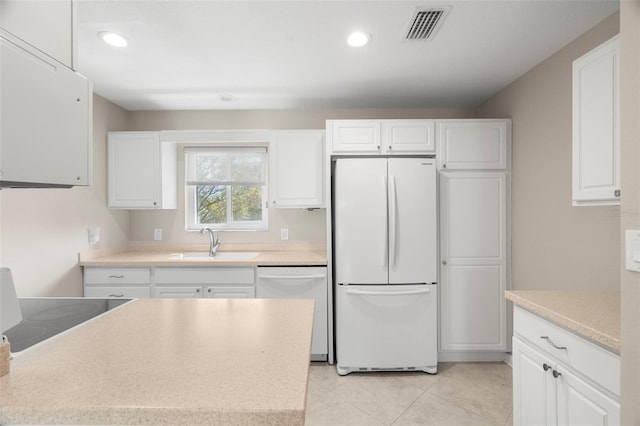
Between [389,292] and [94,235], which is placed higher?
[94,235]

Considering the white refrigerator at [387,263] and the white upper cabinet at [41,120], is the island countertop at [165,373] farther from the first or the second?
the white refrigerator at [387,263]

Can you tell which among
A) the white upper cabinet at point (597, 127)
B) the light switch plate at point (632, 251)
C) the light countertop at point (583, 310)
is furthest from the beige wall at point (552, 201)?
the light switch plate at point (632, 251)

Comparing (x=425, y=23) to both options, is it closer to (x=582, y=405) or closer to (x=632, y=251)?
(x=632, y=251)

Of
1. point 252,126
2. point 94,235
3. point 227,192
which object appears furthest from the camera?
point 227,192

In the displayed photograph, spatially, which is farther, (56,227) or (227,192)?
(227,192)

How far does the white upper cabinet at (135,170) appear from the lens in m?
3.26

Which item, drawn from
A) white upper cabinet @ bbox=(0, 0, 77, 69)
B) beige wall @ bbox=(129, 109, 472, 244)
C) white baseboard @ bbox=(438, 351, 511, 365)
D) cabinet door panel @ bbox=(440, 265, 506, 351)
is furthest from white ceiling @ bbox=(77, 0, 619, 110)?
white baseboard @ bbox=(438, 351, 511, 365)

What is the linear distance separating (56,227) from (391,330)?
275 centimetres

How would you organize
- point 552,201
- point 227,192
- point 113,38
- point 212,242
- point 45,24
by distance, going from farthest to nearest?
point 227,192
point 212,242
point 552,201
point 113,38
point 45,24

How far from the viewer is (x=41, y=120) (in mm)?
932

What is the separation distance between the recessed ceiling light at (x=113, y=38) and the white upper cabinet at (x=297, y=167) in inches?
52.8

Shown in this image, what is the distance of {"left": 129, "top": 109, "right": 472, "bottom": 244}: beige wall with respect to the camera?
3.56 meters

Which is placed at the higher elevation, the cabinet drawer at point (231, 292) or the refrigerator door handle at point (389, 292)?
the refrigerator door handle at point (389, 292)

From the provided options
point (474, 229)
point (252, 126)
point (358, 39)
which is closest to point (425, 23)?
point (358, 39)
